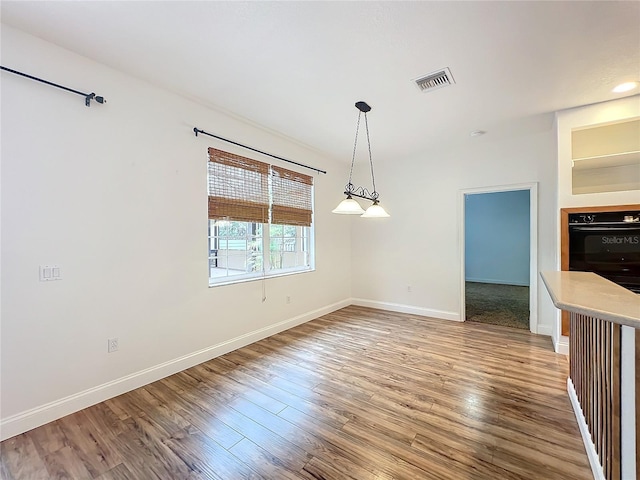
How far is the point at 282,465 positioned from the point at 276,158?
350 centimetres

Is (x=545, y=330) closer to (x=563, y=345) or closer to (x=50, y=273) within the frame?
(x=563, y=345)

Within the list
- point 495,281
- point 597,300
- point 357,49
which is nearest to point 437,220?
point 357,49

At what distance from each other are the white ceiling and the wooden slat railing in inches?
79.2

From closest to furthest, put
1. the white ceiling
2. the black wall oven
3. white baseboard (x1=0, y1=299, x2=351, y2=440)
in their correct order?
the white ceiling
white baseboard (x1=0, y1=299, x2=351, y2=440)
the black wall oven

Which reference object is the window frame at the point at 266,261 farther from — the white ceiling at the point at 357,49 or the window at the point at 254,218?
the white ceiling at the point at 357,49

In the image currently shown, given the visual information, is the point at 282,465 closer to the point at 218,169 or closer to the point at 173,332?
the point at 173,332

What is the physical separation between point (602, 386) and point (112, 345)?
3.47 m

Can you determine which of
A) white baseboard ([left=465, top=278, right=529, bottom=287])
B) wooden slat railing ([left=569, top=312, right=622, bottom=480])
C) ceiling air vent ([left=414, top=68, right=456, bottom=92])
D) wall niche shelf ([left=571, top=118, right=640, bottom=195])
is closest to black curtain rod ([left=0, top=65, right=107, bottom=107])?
ceiling air vent ([left=414, top=68, right=456, bottom=92])

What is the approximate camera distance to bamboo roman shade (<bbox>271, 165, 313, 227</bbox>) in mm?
4059

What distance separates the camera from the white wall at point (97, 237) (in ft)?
6.61

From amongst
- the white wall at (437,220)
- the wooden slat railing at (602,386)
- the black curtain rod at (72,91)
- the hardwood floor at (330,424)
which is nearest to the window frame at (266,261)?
the hardwood floor at (330,424)

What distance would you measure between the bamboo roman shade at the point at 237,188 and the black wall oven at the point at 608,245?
12.2ft

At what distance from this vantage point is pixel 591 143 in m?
3.39

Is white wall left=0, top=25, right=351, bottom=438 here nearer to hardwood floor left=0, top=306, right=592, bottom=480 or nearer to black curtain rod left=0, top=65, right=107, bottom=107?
black curtain rod left=0, top=65, right=107, bottom=107
